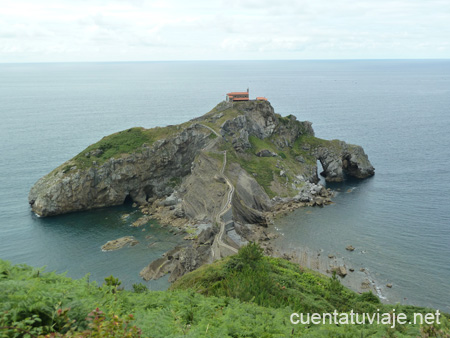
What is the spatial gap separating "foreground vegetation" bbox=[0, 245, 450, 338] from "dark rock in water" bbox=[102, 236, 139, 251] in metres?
31.0

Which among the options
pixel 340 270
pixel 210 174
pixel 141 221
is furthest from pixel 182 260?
pixel 210 174

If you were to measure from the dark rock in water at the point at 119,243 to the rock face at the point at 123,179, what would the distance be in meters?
19.8

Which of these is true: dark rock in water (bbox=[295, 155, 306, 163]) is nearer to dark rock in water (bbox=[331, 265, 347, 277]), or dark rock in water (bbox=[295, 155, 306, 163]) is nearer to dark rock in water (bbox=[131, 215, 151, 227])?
dark rock in water (bbox=[131, 215, 151, 227])

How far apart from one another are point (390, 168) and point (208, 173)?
57.1 m

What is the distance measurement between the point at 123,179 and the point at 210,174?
71.9 feet

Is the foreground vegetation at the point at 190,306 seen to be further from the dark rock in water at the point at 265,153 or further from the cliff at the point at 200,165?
the dark rock in water at the point at 265,153

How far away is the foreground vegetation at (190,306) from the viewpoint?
10.7 meters

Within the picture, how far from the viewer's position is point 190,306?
1948 centimetres

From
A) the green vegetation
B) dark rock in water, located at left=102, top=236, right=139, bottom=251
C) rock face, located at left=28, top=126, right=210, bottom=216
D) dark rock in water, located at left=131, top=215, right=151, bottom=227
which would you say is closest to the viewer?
dark rock in water, located at left=102, top=236, right=139, bottom=251

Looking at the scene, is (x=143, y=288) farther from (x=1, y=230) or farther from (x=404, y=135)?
(x=404, y=135)

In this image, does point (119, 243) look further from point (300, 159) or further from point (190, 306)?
point (300, 159)

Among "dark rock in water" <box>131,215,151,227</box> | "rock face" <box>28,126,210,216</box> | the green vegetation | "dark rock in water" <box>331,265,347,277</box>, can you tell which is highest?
the green vegetation

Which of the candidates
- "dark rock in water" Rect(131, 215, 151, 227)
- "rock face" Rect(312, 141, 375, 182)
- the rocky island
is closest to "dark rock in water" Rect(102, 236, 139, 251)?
"dark rock in water" Rect(131, 215, 151, 227)

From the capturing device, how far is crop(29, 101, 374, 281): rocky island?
73.2 metres
